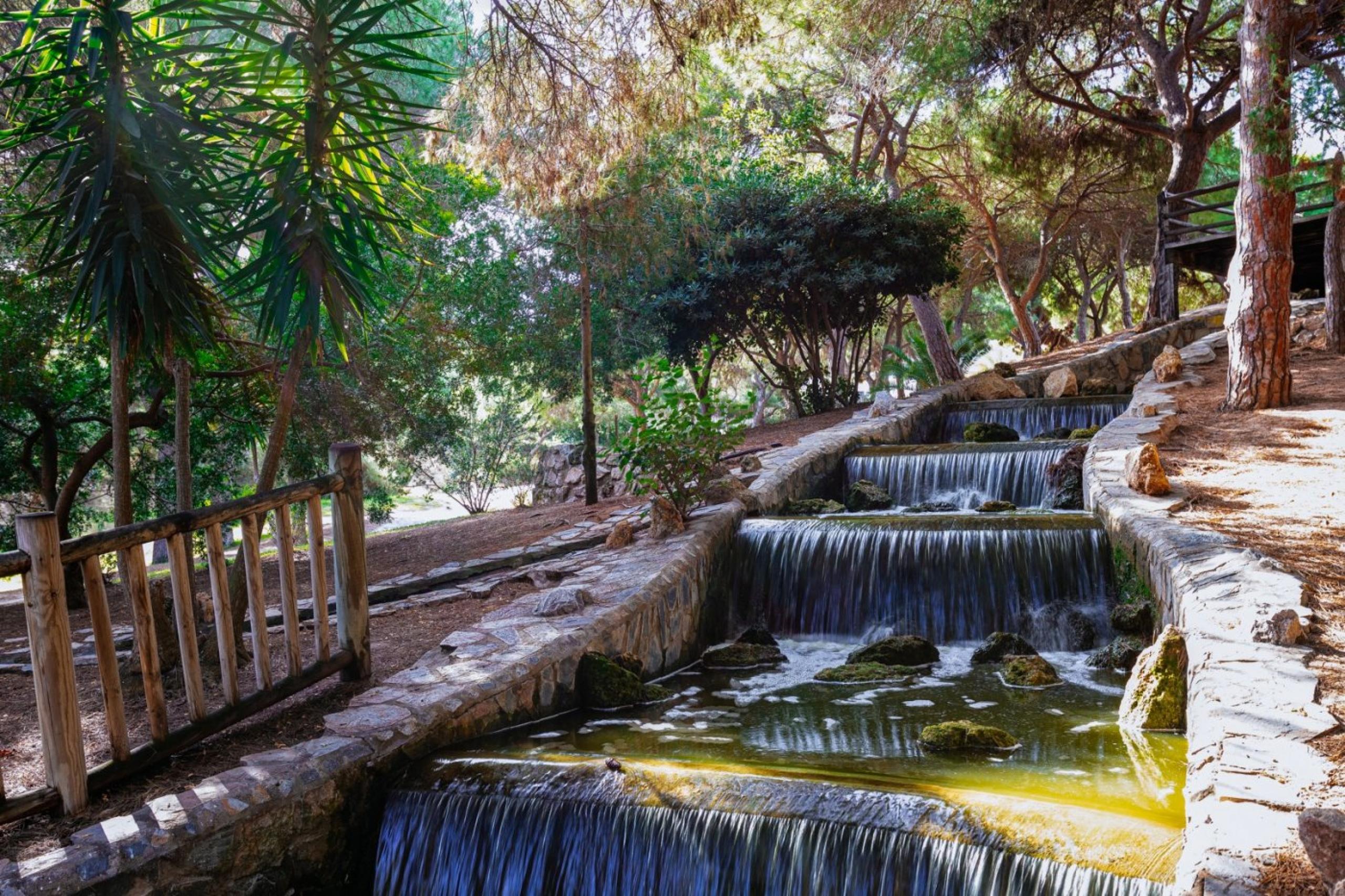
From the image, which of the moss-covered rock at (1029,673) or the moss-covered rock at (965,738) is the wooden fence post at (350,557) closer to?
the moss-covered rock at (965,738)

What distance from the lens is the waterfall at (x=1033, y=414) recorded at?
11641 millimetres

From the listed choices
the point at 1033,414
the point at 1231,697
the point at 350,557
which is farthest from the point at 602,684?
the point at 1033,414

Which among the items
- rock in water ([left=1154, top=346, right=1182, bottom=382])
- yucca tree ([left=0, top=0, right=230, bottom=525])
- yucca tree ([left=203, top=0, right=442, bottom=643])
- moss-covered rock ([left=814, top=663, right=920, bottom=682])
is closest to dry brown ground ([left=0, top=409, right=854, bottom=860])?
yucca tree ([left=0, top=0, right=230, bottom=525])

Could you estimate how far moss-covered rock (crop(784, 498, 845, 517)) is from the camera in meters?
9.06

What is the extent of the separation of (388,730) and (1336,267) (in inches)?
439

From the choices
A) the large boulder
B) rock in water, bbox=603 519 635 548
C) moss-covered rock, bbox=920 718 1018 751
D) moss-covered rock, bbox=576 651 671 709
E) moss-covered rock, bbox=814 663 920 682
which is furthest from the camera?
the large boulder

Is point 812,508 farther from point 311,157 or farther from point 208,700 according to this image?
point 311,157

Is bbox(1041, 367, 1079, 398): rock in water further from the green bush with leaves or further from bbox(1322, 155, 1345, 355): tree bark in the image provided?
the green bush with leaves

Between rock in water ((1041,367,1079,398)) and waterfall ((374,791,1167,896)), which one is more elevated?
rock in water ((1041,367,1079,398))

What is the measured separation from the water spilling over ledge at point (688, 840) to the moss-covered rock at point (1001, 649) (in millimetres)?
2591

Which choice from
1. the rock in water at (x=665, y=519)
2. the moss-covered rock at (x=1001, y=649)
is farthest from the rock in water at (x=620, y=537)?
the moss-covered rock at (x=1001, y=649)

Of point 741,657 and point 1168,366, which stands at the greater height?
point 1168,366

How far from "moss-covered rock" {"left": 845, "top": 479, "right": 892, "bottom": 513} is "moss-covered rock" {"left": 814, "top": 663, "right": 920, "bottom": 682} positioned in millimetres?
3400

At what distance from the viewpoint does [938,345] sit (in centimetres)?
1580
